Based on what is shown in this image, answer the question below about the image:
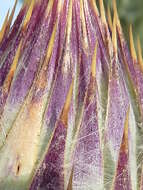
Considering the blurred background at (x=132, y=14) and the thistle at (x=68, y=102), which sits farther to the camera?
the blurred background at (x=132, y=14)

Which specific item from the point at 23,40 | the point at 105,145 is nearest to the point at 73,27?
the point at 23,40

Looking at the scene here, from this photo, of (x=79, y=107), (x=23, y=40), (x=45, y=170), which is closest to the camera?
(x=45, y=170)

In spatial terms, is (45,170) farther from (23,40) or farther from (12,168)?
(23,40)

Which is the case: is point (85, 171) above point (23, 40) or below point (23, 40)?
below

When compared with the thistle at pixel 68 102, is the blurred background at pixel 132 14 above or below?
above

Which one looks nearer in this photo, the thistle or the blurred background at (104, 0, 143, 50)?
the thistle

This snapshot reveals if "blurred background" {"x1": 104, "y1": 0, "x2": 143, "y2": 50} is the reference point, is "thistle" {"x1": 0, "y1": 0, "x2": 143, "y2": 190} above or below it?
below

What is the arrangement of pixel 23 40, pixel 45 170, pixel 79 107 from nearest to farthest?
pixel 45 170
pixel 79 107
pixel 23 40

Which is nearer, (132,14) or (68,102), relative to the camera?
(68,102)
